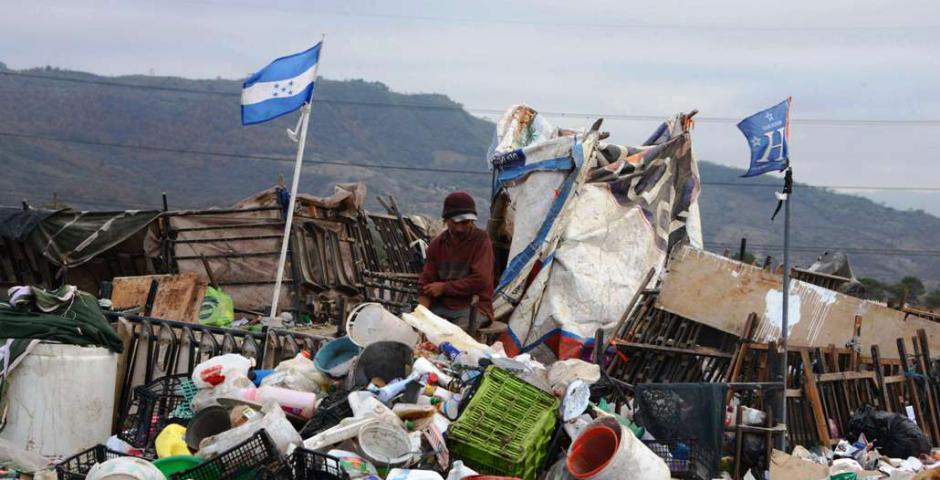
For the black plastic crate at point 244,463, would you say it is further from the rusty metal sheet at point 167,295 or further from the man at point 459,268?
the rusty metal sheet at point 167,295

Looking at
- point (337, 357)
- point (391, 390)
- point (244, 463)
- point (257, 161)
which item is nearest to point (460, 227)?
point (337, 357)

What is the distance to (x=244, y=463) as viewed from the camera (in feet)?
21.5

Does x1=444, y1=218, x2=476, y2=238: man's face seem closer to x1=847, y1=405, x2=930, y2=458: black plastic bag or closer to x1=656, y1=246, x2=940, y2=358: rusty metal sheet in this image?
x1=656, y1=246, x2=940, y2=358: rusty metal sheet

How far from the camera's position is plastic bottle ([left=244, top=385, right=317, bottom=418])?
24.9ft

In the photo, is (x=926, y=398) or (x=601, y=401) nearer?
(x=601, y=401)

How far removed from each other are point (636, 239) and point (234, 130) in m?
111

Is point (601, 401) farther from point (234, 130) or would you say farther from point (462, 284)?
point (234, 130)

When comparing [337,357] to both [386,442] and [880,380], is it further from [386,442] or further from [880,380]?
[880,380]

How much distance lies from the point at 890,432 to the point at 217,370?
18.8ft

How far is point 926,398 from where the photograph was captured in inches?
446

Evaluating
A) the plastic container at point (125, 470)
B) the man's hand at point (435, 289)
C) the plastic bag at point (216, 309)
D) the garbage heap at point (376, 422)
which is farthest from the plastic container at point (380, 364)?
the plastic bag at point (216, 309)

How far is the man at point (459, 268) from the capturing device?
10.1 m

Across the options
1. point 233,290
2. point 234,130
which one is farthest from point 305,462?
point 234,130

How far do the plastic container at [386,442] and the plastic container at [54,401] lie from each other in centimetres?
222
